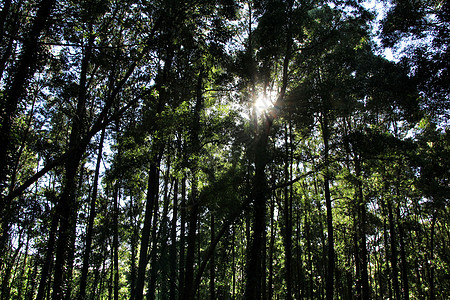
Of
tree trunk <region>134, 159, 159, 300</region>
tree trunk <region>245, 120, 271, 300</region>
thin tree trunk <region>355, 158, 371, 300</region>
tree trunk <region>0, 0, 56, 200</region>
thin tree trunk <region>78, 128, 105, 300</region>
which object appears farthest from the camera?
thin tree trunk <region>355, 158, 371, 300</region>

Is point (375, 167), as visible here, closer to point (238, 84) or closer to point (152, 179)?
point (238, 84)

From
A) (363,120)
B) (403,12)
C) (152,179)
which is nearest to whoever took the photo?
(403,12)

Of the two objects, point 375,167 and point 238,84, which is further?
point 238,84

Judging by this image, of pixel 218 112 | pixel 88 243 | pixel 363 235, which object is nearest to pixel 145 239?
pixel 88 243

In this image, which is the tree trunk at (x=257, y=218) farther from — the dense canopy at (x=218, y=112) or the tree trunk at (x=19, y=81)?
the tree trunk at (x=19, y=81)

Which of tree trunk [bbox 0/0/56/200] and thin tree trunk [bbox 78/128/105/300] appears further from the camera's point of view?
thin tree trunk [bbox 78/128/105/300]

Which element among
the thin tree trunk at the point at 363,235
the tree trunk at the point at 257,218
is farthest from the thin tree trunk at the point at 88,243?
the thin tree trunk at the point at 363,235

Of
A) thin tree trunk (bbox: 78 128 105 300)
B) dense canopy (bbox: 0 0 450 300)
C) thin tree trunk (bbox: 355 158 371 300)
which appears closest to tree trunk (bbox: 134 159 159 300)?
dense canopy (bbox: 0 0 450 300)

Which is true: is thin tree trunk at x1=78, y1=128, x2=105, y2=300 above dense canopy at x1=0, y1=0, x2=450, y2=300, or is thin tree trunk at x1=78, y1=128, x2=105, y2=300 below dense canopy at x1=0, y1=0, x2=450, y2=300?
below

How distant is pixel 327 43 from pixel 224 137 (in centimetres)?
590

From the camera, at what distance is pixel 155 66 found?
603 centimetres

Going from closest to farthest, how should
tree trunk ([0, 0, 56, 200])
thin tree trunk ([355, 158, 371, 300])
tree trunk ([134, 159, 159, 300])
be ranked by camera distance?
tree trunk ([0, 0, 56, 200]) < tree trunk ([134, 159, 159, 300]) < thin tree trunk ([355, 158, 371, 300])

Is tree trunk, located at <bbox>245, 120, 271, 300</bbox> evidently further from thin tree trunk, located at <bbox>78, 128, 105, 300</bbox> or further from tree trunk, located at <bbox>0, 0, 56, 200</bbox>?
tree trunk, located at <bbox>0, 0, 56, 200</bbox>

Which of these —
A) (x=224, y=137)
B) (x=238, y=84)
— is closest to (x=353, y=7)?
(x=238, y=84)
